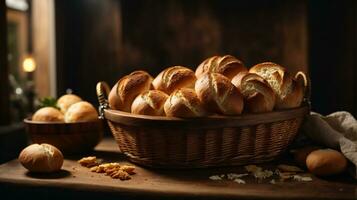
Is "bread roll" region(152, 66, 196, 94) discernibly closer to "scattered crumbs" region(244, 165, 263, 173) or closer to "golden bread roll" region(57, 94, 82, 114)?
"scattered crumbs" region(244, 165, 263, 173)

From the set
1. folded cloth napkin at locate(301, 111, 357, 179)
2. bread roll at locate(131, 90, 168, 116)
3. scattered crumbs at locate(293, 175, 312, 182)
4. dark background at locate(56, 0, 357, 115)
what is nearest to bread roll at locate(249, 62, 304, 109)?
folded cloth napkin at locate(301, 111, 357, 179)

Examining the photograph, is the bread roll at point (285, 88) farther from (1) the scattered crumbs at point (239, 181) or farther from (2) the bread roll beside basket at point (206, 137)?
(1) the scattered crumbs at point (239, 181)

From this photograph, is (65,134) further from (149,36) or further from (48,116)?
(149,36)

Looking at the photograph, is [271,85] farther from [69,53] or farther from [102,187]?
[69,53]

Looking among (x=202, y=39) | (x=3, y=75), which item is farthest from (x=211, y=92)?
(x=202, y=39)

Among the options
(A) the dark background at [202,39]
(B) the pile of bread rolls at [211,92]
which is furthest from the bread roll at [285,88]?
(A) the dark background at [202,39]
